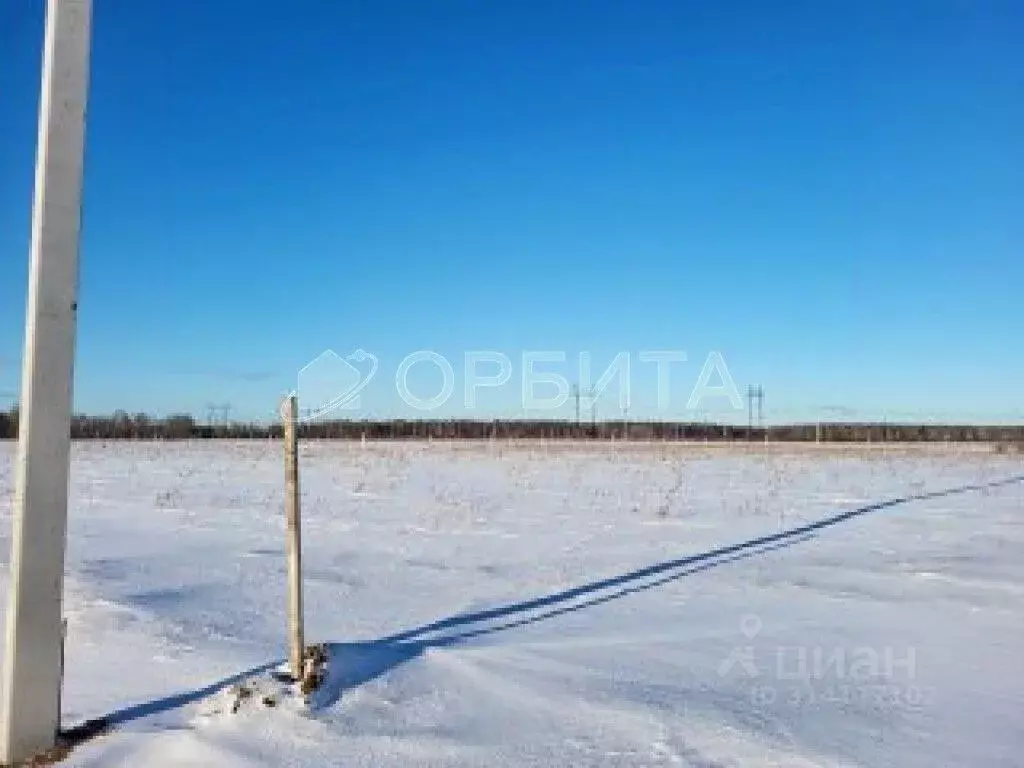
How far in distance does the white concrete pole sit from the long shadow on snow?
300 mm

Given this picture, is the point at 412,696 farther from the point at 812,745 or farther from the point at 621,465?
the point at 621,465

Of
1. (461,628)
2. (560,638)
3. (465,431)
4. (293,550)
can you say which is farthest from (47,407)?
(465,431)

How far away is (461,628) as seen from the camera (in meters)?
5.62

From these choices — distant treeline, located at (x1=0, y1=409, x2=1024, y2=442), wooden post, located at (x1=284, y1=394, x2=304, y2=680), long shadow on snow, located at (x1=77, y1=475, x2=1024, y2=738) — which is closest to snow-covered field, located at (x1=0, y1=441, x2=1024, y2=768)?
long shadow on snow, located at (x1=77, y1=475, x2=1024, y2=738)

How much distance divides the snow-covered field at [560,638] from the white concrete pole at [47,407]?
34 centimetres

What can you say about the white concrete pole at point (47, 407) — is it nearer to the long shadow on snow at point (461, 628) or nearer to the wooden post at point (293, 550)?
the long shadow on snow at point (461, 628)

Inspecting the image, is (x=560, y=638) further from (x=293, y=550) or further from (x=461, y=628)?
(x=293, y=550)

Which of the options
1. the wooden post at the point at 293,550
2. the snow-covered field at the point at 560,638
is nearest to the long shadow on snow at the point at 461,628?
the snow-covered field at the point at 560,638

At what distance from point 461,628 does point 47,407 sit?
304cm

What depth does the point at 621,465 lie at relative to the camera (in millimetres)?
27469

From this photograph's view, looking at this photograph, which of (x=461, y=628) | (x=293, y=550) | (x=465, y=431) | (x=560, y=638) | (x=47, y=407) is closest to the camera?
(x=47, y=407)

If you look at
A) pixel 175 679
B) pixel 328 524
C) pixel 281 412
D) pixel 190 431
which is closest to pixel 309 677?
pixel 175 679

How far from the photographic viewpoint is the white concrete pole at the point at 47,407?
11.1 ft

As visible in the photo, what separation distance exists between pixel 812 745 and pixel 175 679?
2.96m
